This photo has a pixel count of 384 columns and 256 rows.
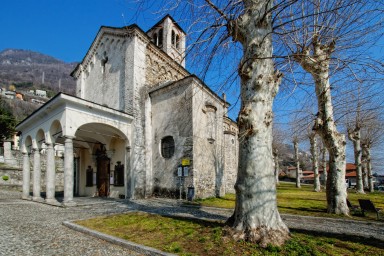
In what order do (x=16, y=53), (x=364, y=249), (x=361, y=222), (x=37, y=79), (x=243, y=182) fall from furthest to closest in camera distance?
(x=16, y=53)
(x=37, y=79)
(x=361, y=222)
(x=243, y=182)
(x=364, y=249)

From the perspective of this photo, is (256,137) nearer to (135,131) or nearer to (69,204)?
(69,204)

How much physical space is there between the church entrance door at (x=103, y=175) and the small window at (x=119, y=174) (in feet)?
3.96

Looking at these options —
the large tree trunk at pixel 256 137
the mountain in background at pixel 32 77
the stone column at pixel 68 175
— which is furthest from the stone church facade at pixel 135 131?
the mountain in background at pixel 32 77

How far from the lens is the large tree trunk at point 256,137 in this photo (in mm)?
4707

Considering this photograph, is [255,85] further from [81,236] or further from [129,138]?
[129,138]

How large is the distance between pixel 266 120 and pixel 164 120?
10.0 m

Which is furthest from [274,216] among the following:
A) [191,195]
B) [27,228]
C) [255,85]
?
[191,195]

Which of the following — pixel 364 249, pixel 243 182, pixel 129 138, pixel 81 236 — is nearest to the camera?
pixel 364 249

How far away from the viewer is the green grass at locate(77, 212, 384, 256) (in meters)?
4.18

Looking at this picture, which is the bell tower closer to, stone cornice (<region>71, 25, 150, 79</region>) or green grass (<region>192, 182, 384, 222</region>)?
stone cornice (<region>71, 25, 150, 79</region>)

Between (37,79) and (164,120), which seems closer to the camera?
(164,120)

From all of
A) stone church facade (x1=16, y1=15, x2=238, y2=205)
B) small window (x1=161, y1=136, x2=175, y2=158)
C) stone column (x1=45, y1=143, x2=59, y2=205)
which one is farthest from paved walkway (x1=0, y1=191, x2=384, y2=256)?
small window (x1=161, y1=136, x2=175, y2=158)

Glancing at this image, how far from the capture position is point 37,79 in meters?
115

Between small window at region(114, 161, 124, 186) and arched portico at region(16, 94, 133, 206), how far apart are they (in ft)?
0.21
